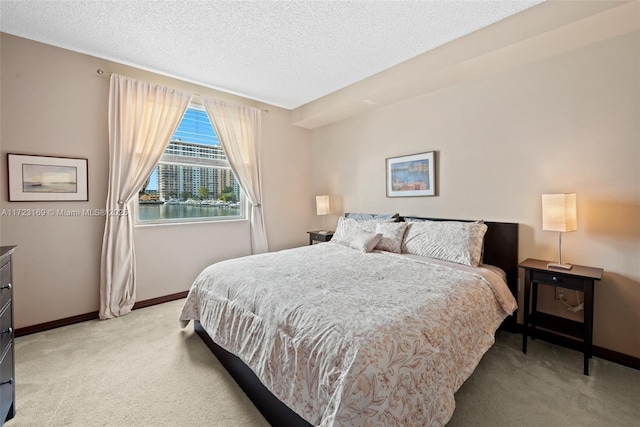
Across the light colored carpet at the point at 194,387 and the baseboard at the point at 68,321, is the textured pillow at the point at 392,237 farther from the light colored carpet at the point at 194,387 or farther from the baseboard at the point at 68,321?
the baseboard at the point at 68,321

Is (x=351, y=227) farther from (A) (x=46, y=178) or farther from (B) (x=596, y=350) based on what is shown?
(A) (x=46, y=178)

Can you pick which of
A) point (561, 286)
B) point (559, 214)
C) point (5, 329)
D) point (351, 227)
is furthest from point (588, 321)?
point (5, 329)

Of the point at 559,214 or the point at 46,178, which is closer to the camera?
the point at 559,214

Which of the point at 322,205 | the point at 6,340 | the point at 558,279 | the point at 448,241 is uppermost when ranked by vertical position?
the point at 322,205

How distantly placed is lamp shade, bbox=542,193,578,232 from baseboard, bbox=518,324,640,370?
0.97 m

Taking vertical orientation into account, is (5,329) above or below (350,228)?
below

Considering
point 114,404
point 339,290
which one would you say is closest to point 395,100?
point 339,290

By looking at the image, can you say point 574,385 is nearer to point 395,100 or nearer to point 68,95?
point 395,100

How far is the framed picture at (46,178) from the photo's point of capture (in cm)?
256

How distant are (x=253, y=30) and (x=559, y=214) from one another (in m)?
2.96

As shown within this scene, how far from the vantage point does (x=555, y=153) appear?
95.5 inches

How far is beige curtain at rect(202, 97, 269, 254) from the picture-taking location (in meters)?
3.78

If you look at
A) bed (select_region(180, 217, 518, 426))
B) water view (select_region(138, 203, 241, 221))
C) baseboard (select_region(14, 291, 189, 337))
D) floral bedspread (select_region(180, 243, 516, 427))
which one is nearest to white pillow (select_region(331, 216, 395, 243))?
bed (select_region(180, 217, 518, 426))

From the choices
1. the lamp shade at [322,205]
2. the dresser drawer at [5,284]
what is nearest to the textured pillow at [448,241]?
the lamp shade at [322,205]
